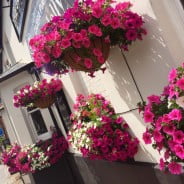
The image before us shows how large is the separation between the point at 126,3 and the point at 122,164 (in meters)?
2.37

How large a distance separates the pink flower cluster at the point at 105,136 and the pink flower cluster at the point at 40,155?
2927 mm

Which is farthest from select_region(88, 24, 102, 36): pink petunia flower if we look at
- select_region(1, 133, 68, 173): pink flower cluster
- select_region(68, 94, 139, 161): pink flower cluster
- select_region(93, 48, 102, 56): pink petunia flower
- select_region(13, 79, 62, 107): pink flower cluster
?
select_region(1, 133, 68, 173): pink flower cluster

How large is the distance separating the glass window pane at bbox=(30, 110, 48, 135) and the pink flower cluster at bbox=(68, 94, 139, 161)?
4055 millimetres

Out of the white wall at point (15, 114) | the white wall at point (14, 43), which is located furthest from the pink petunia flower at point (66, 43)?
the white wall at point (15, 114)

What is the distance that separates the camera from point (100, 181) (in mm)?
5754

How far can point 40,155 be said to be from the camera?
782cm

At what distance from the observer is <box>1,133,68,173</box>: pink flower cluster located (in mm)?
7617

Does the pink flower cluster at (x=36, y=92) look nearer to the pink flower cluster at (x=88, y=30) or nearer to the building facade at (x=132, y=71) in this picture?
the building facade at (x=132, y=71)

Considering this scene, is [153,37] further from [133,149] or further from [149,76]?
[133,149]

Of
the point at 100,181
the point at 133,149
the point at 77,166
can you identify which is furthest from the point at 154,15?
the point at 77,166

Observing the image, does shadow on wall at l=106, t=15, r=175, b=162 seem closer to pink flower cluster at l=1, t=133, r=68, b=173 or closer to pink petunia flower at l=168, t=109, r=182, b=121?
pink petunia flower at l=168, t=109, r=182, b=121

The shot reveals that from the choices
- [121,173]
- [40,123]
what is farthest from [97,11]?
[40,123]

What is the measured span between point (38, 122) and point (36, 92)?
94.5 inches

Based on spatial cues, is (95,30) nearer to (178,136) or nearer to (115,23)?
(115,23)
